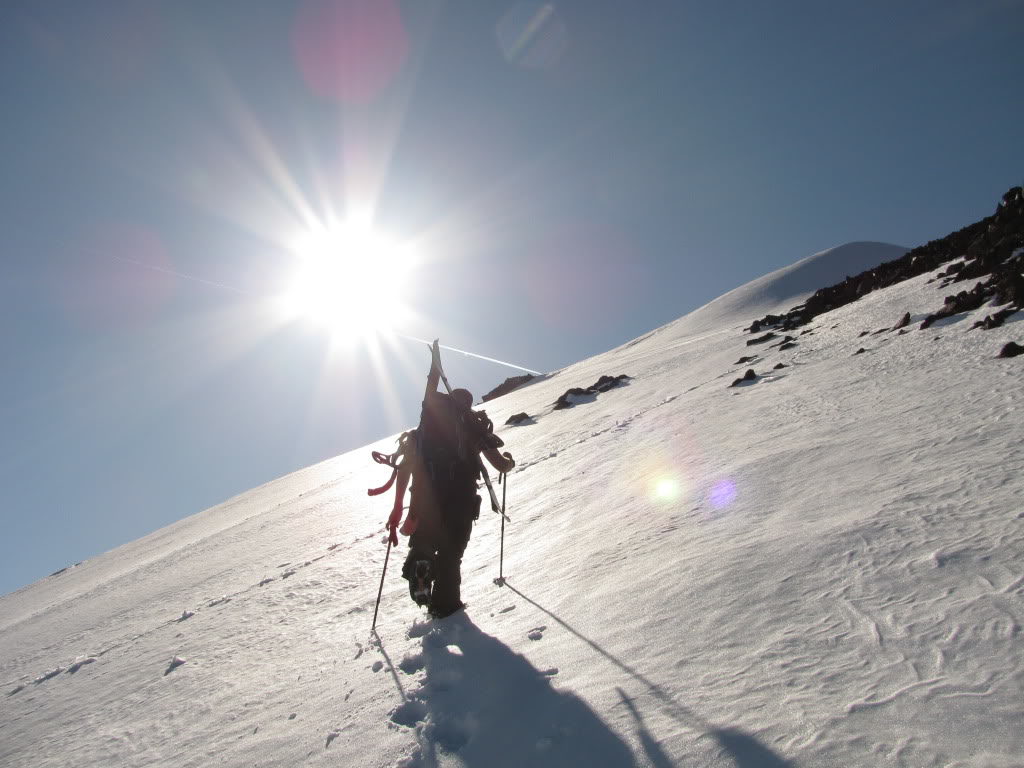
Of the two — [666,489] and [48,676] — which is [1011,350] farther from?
[48,676]

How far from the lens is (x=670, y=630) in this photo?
3135 millimetres

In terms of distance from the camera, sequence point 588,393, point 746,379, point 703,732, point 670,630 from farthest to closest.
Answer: point 588,393 → point 746,379 → point 670,630 → point 703,732

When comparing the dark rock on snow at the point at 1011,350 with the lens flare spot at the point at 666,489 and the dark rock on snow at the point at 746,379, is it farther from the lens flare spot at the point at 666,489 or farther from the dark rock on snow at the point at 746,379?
the dark rock on snow at the point at 746,379

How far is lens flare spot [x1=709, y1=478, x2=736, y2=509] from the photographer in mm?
5109

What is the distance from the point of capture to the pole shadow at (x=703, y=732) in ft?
6.56

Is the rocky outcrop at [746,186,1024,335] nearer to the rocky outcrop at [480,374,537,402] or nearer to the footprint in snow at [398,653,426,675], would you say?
the footprint in snow at [398,653,426,675]

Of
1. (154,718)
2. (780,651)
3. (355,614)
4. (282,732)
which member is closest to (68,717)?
(154,718)

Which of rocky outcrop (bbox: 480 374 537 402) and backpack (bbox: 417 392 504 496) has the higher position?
rocky outcrop (bbox: 480 374 537 402)

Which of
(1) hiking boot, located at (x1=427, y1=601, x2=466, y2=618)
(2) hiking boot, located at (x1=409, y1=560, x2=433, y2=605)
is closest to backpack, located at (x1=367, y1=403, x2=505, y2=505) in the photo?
(2) hiking boot, located at (x1=409, y1=560, x2=433, y2=605)

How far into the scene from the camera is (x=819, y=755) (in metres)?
1.96

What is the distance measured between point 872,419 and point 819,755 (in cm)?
538

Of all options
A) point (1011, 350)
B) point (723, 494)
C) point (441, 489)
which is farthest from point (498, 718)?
point (1011, 350)

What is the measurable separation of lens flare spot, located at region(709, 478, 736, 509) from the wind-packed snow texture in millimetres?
46

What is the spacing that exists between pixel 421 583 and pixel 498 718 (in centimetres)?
181
